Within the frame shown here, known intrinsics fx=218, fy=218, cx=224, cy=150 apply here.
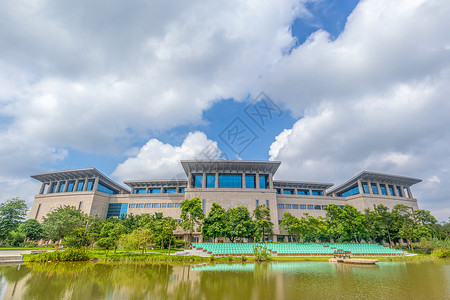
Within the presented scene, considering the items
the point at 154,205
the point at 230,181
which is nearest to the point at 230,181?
the point at 230,181

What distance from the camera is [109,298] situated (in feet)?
33.4

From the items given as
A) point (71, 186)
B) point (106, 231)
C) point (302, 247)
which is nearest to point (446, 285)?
point (302, 247)

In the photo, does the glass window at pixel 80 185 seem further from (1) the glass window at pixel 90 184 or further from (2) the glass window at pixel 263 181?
(2) the glass window at pixel 263 181

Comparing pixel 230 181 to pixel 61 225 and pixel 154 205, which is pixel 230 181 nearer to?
pixel 154 205

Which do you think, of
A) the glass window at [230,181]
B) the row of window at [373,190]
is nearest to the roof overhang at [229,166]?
the glass window at [230,181]

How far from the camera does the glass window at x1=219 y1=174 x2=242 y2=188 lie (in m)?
59.0

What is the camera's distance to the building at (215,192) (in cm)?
5675

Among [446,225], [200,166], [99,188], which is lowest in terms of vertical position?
[446,225]

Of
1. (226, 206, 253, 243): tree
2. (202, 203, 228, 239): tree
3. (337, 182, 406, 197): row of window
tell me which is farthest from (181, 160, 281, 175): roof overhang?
(337, 182, 406, 197): row of window

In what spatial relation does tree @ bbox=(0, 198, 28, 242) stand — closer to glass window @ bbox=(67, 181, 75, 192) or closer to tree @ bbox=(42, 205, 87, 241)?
tree @ bbox=(42, 205, 87, 241)

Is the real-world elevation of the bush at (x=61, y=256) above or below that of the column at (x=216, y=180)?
below

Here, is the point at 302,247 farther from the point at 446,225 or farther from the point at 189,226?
the point at 446,225

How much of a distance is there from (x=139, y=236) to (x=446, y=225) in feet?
218

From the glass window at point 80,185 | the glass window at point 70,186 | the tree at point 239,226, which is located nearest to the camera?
the tree at point 239,226
